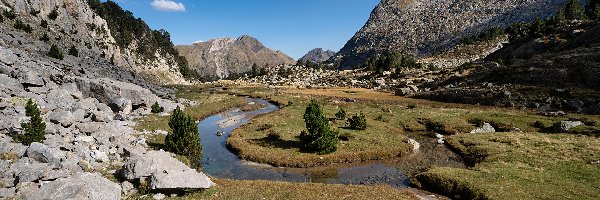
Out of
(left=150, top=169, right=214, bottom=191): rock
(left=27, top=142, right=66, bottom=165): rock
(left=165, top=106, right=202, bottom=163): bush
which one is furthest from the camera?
(left=165, top=106, right=202, bottom=163): bush

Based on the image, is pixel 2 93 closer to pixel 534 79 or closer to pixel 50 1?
pixel 50 1

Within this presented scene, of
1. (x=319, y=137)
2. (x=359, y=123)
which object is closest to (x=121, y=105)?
(x=319, y=137)

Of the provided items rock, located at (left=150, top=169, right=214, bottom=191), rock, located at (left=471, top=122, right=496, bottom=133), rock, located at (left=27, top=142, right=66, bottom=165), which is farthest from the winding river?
rock, located at (left=471, top=122, right=496, bottom=133)

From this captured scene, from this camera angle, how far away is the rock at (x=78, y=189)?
928 inches

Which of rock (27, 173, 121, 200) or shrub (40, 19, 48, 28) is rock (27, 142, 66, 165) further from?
shrub (40, 19, 48, 28)

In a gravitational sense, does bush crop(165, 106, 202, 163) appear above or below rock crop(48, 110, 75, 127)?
below

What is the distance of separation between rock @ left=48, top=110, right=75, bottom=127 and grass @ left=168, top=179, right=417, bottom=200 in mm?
21082

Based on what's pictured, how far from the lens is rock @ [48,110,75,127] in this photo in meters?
43.6

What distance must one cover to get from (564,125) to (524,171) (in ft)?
88.8

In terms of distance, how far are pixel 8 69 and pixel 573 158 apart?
6977cm

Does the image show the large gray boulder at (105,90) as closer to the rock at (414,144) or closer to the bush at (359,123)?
the bush at (359,123)

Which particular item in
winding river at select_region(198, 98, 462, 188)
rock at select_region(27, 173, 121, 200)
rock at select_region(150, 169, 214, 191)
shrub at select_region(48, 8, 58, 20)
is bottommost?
winding river at select_region(198, 98, 462, 188)

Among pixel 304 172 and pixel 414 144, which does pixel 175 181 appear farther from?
pixel 414 144

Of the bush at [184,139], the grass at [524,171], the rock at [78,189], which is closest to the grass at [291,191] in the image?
the grass at [524,171]
